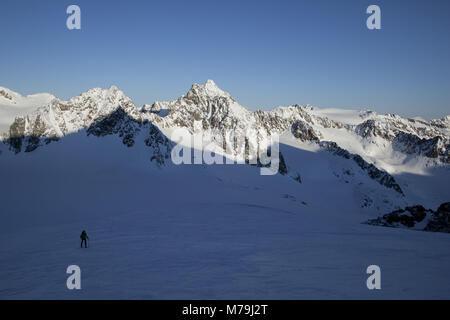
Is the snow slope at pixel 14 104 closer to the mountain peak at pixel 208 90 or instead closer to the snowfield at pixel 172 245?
the snowfield at pixel 172 245

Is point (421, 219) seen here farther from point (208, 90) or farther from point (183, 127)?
point (208, 90)

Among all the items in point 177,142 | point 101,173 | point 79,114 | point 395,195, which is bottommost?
point 395,195

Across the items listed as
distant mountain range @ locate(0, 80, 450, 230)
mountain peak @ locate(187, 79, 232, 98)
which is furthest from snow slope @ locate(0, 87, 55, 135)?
mountain peak @ locate(187, 79, 232, 98)

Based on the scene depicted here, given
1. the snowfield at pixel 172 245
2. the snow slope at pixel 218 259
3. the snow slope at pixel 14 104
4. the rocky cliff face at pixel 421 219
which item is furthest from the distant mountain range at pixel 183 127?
the rocky cliff face at pixel 421 219

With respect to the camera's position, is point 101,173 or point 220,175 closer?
point 101,173

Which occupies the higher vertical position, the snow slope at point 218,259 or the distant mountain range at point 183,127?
the distant mountain range at point 183,127

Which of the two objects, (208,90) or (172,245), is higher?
(208,90)

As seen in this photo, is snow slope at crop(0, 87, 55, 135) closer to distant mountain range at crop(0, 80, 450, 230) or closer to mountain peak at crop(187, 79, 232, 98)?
distant mountain range at crop(0, 80, 450, 230)

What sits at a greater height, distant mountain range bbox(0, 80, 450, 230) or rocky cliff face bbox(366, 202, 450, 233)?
distant mountain range bbox(0, 80, 450, 230)

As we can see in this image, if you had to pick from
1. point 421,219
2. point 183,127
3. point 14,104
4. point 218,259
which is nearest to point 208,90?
A: point 183,127
